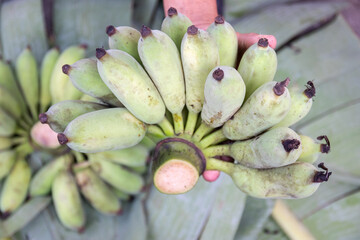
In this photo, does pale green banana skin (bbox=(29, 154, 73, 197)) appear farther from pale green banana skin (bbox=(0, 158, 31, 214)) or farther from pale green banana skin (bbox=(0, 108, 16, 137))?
pale green banana skin (bbox=(0, 108, 16, 137))

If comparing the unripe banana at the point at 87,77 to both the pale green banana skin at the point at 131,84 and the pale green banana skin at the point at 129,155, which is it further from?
the pale green banana skin at the point at 129,155

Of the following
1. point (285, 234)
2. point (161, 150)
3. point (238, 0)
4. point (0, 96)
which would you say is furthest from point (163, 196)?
point (238, 0)

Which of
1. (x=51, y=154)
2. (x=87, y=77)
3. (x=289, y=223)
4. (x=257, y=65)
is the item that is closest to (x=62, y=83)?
(x=51, y=154)

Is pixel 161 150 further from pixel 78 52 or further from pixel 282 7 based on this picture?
pixel 282 7

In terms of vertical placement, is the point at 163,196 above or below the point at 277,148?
below

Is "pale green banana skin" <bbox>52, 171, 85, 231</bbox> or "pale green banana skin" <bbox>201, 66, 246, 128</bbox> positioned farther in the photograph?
"pale green banana skin" <bbox>52, 171, 85, 231</bbox>

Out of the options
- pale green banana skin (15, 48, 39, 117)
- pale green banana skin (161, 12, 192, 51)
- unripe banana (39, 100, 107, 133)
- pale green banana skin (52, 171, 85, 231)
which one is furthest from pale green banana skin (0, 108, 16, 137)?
pale green banana skin (161, 12, 192, 51)

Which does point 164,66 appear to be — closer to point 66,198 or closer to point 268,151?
point 268,151
